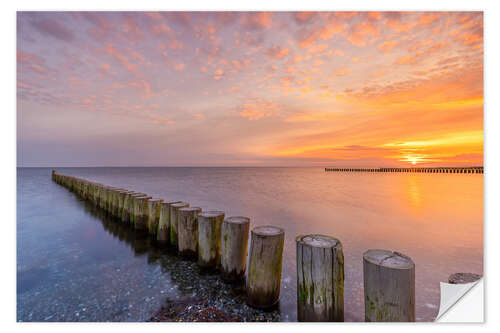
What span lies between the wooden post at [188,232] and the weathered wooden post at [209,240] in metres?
0.41

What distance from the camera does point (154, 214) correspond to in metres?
4.76

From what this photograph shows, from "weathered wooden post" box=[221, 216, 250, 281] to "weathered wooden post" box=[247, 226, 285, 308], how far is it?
1.46 ft

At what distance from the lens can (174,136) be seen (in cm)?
778

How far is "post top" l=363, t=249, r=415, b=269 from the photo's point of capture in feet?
5.40

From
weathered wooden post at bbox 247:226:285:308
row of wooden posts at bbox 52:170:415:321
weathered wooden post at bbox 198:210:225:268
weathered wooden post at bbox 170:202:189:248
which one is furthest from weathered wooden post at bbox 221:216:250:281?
weathered wooden post at bbox 170:202:189:248

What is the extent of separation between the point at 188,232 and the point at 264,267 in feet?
5.68

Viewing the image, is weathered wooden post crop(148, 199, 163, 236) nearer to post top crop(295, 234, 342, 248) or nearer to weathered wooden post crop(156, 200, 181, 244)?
weathered wooden post crop(156, 200, 181, 244)

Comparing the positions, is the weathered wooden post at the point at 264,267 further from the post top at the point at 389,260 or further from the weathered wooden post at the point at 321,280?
the post top at the point at 389,260

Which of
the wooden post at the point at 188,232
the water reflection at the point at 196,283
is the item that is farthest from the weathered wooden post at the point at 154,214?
the wooden post at the point at 188,232

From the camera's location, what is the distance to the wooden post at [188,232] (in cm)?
357

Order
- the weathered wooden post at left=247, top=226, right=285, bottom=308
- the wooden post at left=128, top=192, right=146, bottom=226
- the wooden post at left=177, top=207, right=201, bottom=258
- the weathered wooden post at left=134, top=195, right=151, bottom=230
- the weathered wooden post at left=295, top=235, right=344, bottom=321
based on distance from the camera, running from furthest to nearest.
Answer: the wooden post at left=128, top=192, right=146, bottom=226 < the weathered wooden post at left=134, top=195, right=151, bottom=230 < the wooden post at left=177, top=207, right=201, bottom=258 < the weathered wooden post at left=247, top=226, right=285, bottom=308 < the weathered wooden post at left=295, top=235, right=344, bottom=321
